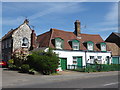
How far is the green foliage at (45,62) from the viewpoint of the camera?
19.9 metres

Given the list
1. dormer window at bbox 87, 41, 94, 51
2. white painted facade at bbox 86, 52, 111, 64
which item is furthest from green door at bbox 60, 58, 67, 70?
dormer window at bbox 87, 41, 94, 51

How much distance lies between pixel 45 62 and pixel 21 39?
11150 mm

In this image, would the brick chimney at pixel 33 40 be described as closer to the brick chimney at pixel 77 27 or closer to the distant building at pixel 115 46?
the brick chimney at pixel 77 27

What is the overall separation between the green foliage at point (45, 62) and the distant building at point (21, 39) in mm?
8614

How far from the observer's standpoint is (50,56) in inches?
808

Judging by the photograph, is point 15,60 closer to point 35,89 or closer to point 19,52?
point 19,52

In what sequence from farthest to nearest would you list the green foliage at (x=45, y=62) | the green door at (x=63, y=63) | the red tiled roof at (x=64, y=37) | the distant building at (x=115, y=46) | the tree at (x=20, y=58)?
the distant building at (x=115, y=46) → the red tiled roof at (x=64, y=37) → the green door at (x=63, y=63) → the tree at (x=20, y=58) → the green foliage at (x=45, y=62)

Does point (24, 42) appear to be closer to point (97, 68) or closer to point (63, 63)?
point (63, 63)

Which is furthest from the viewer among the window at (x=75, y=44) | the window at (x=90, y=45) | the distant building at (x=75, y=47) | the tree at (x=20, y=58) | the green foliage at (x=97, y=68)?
the window at (x=90, y=45)

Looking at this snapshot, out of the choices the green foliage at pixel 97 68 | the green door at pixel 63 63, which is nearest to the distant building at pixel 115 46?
the green foliage at pixel 97 68

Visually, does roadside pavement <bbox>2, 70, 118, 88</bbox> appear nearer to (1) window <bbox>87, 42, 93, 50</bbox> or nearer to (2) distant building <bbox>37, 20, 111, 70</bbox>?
(2) distant building <bbox>37, 20, 111, 70</bbox>

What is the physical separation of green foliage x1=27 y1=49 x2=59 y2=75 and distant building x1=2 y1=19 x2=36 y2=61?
8.61m

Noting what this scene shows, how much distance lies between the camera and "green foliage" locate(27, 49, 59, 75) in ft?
65.3

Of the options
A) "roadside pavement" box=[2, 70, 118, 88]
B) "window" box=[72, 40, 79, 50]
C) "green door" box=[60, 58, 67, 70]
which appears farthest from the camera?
"window" box=[72, 40, 79, 50]
